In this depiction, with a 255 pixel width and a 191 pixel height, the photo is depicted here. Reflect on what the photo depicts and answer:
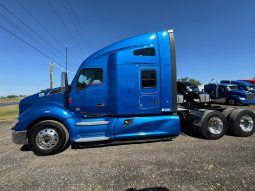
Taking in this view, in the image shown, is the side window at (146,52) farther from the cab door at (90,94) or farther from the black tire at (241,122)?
the black tire at (241,122)

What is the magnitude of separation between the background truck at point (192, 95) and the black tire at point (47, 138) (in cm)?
600

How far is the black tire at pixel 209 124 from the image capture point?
5.78 m

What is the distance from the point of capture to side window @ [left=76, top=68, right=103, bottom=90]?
5.31m

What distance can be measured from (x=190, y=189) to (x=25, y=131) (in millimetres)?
4482

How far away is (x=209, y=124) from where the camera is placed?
5.90 m

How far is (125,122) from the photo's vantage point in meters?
5.13

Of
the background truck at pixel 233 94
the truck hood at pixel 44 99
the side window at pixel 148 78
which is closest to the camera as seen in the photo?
the side window at pixel 148 78

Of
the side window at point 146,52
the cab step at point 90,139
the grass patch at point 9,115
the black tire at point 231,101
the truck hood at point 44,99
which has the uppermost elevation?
the side window at point 146,52

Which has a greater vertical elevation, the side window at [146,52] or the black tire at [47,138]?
the side window at [146,52]

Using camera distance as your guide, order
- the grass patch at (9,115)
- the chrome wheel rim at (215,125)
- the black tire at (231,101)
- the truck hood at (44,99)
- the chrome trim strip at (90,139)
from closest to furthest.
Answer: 1. the chrome trim strip at (90,139)
2. the truck hood at (44,99)
3. the chrome wheel rim at (215,125)
4. the grass patch at (9,115)
5. the black tire at (231,101)

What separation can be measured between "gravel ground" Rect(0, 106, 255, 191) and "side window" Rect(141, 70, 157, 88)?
6.13 feet

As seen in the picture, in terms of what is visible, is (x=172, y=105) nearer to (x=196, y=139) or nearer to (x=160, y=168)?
(x=196, y=139)

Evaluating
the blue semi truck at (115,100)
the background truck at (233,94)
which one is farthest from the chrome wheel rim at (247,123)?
the background truck at (233,94)

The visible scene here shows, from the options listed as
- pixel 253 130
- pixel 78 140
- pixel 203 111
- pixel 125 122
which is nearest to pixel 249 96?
pixel 253 130
